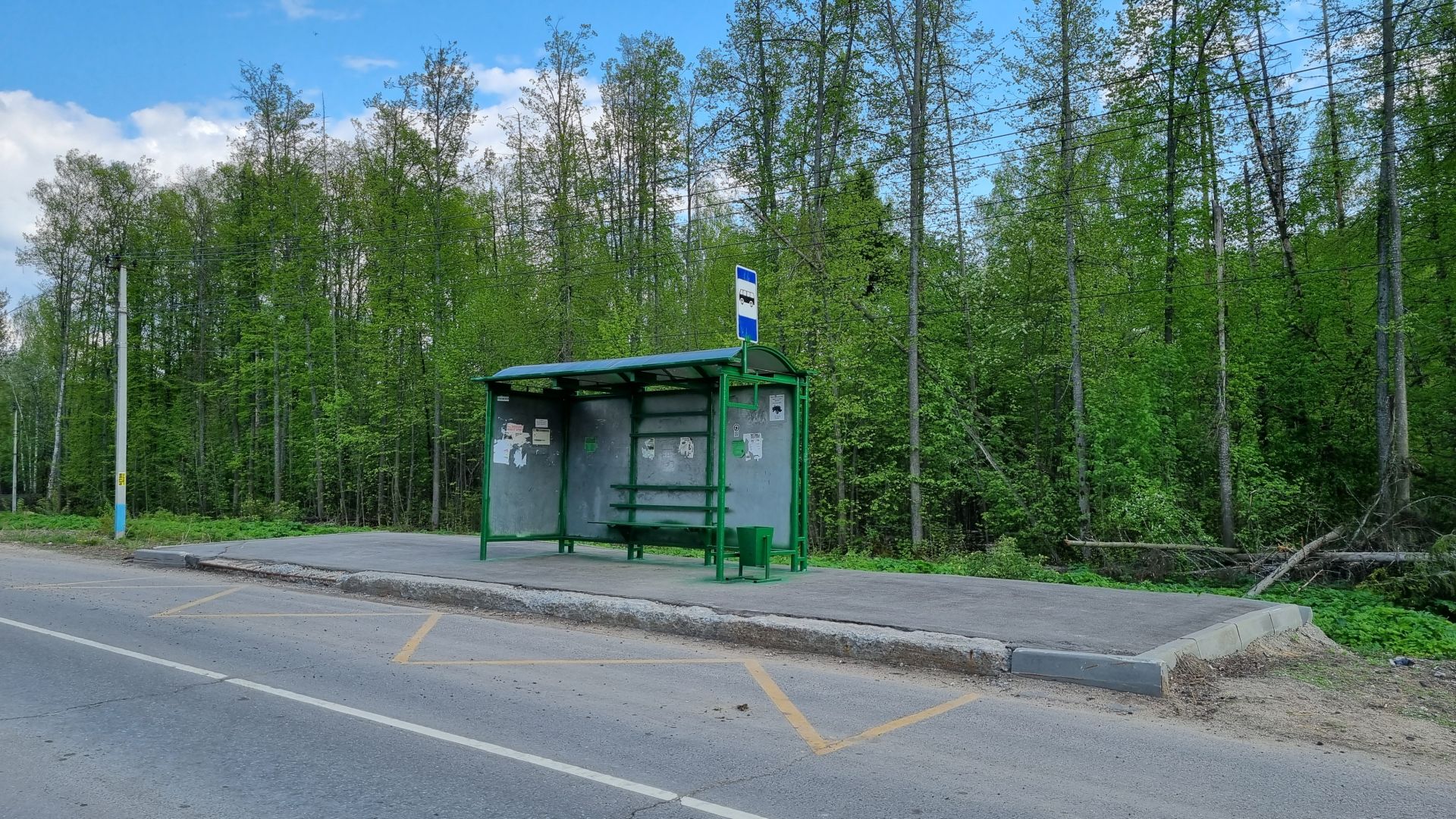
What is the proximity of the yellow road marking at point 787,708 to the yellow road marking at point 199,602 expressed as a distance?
6.85 metres

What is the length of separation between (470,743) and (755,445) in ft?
24.8

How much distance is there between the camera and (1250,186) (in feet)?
68.7

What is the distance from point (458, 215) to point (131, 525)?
14.0 metres

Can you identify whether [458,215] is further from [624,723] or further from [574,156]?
[624,723]

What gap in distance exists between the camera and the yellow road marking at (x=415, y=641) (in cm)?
738

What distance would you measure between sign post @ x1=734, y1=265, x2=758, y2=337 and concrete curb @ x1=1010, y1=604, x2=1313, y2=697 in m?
5.22

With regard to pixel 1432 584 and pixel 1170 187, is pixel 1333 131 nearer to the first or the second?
pixel 1170 187

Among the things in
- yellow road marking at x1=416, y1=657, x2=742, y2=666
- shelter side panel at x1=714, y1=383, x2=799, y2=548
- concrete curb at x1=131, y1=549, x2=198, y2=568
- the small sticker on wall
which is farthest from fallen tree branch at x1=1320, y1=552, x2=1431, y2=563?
concrete curb at x1=131, y1=549, x2=198, y2=568

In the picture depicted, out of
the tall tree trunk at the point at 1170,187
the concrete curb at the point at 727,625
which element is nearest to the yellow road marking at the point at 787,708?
the concrete curb at the point at 727,625

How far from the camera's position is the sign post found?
34.8 feet

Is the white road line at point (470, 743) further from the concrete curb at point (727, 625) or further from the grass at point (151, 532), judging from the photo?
the grass at point (151, 532)

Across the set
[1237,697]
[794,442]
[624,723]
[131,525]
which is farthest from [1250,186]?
[131,525]

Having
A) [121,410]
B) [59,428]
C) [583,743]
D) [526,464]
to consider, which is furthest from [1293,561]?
[59,428]

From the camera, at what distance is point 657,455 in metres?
13.2
